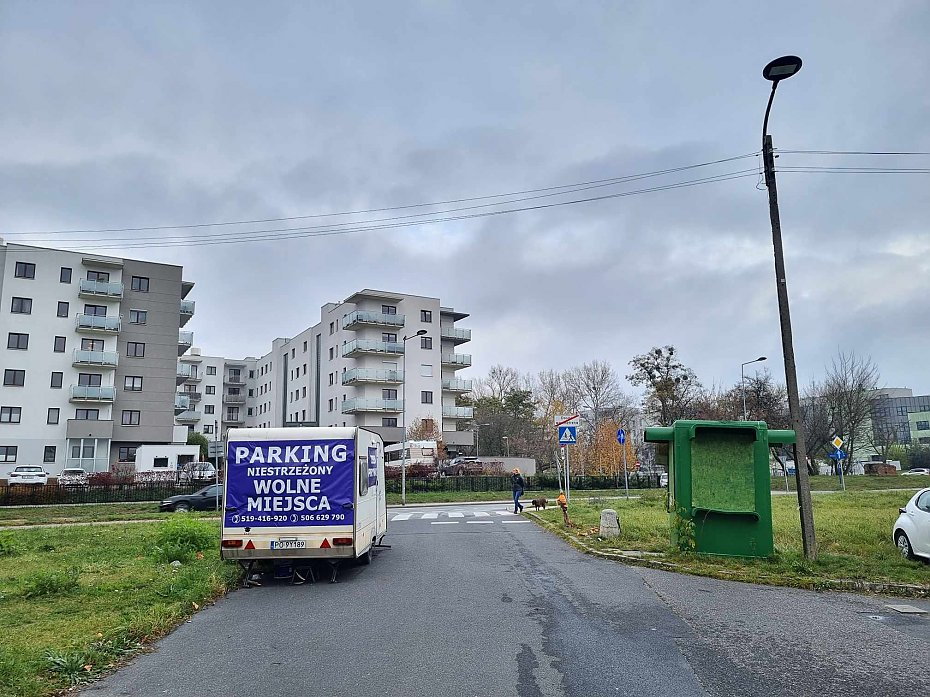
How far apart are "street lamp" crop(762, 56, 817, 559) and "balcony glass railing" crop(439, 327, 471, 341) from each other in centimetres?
5997

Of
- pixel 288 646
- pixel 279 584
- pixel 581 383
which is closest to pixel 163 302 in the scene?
pixel 581 383

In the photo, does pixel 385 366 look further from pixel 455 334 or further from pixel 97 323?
→ pixel 97 323

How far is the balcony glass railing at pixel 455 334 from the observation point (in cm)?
7281

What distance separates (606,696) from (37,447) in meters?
58.1

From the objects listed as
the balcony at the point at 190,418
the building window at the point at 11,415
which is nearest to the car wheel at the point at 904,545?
the building window at the point at 11,415

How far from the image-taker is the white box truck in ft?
38.4

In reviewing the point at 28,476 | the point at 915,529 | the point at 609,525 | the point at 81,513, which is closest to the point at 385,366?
the point at 28,476

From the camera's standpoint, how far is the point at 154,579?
1113 centimetres

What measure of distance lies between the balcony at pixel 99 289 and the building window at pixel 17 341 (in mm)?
5031

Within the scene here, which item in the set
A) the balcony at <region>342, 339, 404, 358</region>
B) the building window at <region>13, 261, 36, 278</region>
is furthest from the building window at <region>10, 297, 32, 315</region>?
the balcony at <region>342, 339, 404, 358</region>

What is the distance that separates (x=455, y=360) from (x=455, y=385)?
2.81m

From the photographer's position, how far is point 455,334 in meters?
73.1

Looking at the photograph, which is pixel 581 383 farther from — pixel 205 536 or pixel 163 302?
pixel 205 536

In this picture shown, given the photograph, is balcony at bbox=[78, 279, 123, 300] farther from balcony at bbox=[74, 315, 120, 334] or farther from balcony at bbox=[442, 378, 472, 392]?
balcony at bbox=[442, 378, 472, 392]
